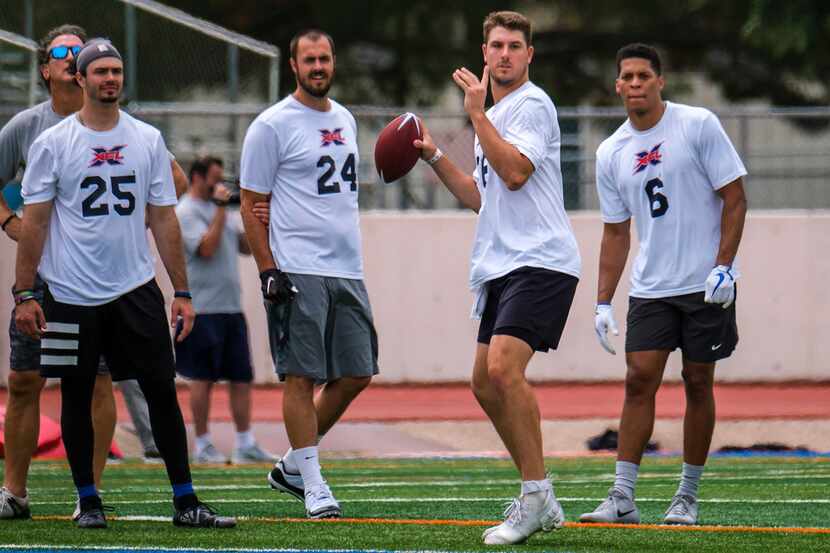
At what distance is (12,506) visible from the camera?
25.3 ft

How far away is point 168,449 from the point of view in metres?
7.23

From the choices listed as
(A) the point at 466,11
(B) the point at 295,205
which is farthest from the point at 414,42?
(B) the point at 295,205

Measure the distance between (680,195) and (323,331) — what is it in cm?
165

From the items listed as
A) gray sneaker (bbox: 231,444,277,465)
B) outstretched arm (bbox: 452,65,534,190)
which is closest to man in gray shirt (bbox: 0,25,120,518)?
outstretched arm (bbox: 452,65,534,190)

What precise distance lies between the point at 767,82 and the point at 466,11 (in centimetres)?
474

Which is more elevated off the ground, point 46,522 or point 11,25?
point 11,25

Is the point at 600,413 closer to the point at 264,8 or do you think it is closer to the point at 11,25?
the point at 11,25

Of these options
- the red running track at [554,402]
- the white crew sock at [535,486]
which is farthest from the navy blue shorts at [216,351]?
the white crew sock at [535,486]

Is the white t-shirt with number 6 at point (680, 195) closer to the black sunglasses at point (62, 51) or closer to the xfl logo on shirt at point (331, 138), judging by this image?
the xfl logo on shirt at point (331, 138)

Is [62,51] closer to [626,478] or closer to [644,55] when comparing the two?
[644,55]

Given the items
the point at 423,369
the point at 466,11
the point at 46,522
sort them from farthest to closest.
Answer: the point at 466,11 → the point at 423,369 → the point at 46,522

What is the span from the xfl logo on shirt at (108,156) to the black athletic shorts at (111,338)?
523mm

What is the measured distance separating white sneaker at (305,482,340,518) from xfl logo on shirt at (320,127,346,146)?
150 centimetres

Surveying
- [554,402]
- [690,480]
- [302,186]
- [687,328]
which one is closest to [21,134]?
[302,186]
